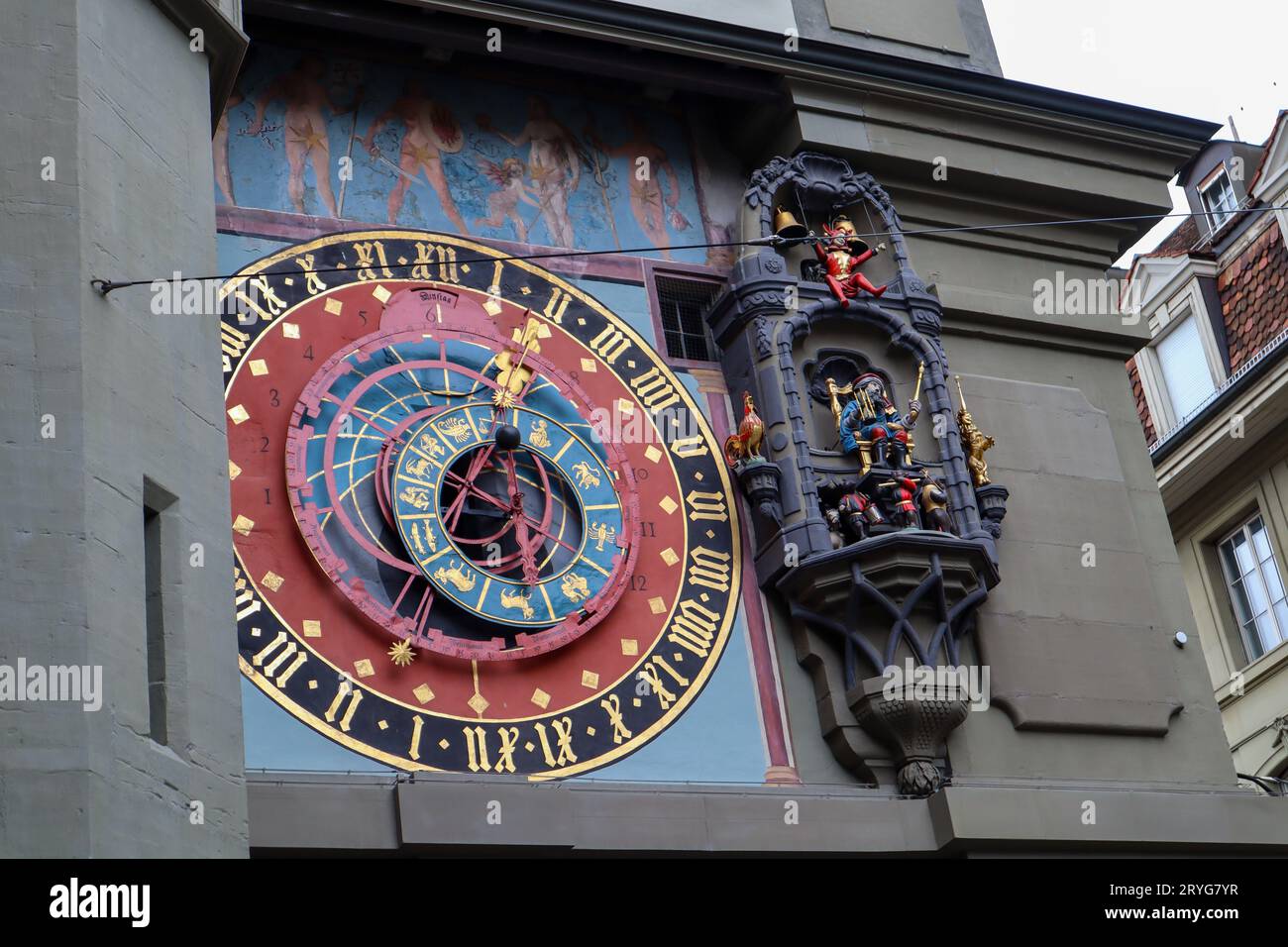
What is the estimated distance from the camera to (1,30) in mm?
10047

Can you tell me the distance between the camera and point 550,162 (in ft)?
47.8

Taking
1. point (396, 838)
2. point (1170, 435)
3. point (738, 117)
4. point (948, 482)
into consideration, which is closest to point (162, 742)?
point (396, 838)

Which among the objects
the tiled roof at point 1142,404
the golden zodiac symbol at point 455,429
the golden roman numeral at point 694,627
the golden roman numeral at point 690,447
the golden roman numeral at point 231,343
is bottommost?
the golden roman numeral at point 694,627

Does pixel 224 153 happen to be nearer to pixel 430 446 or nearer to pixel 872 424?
pixel 430 446

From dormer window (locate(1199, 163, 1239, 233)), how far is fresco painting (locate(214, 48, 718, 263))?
1210 centimetres

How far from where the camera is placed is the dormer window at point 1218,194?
2538cm

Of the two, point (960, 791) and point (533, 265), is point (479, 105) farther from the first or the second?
point (960, 791)

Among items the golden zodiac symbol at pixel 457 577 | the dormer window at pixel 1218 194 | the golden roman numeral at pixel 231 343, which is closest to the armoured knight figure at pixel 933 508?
the golden zodiac symbol at pixel 457 577

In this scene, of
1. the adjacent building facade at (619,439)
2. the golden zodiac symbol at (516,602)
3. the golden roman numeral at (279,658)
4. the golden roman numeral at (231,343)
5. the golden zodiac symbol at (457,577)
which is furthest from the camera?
the golden roman numeral at (231,343)

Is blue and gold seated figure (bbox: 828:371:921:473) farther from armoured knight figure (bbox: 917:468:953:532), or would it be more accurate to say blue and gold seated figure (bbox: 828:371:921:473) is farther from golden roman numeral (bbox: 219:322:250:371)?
golden roman numeral (bbox: 219:322:250:371)

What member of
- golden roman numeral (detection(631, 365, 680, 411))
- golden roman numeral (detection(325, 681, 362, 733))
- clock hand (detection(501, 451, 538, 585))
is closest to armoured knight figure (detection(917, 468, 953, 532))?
golden roman numeral (detection(631, 365, 680, 411))

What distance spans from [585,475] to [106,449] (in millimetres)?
4342

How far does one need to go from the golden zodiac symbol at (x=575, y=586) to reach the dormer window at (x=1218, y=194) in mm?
14789

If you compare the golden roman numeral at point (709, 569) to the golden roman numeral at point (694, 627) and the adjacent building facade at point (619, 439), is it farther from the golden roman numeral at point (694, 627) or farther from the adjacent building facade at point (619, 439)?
the golden roman numeral at point (694, 627)
